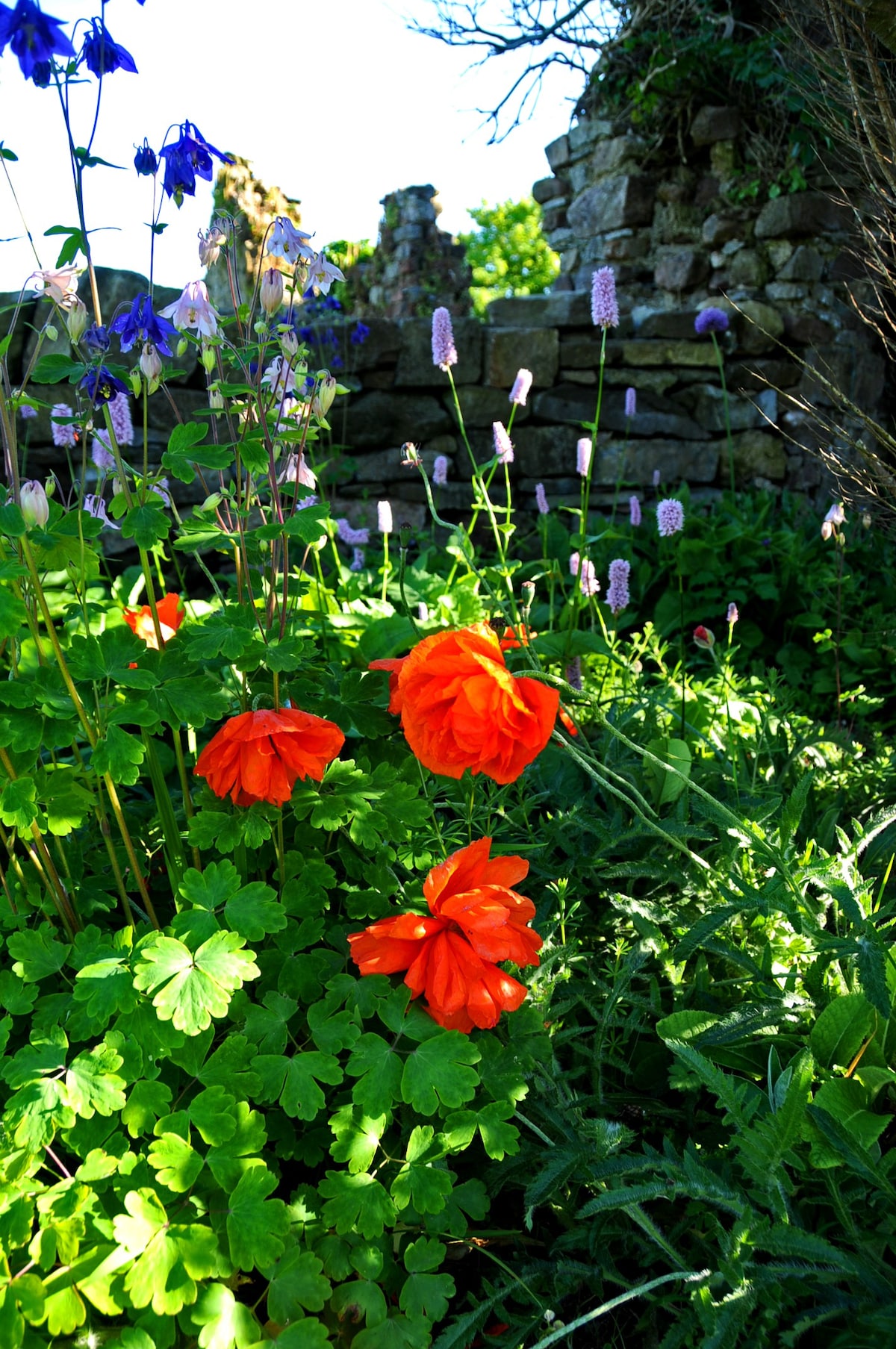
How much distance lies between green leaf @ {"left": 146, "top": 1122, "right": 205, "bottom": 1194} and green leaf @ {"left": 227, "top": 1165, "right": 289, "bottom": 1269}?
0.17 feet

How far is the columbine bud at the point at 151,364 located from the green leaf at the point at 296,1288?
1030 mm

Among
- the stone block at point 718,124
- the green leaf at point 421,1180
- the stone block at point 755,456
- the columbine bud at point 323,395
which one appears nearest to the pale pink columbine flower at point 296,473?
the columbine bud at point 323,395

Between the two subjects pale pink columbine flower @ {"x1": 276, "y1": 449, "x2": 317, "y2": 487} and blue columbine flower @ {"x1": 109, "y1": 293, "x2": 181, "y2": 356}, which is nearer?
blue columbine flower @ {"x1": 109, "y1": 293, "x2": 181, "y2": 356}

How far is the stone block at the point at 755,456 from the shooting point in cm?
547

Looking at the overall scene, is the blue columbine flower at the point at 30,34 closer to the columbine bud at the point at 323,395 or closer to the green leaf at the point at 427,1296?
the columbine bud at the point at 323,395

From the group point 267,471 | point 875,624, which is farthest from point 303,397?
point 875,624

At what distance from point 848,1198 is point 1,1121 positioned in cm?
103

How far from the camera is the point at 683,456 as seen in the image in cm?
544

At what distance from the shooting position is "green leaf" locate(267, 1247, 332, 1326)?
3.44 feet

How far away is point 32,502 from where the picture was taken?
1.16 metres

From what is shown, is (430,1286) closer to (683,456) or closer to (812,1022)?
(812,1022)

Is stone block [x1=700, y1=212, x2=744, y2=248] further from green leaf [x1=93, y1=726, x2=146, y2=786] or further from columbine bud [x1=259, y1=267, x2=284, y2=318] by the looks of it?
green leaf [x1=93, y1=726, x2=146, y2=786]

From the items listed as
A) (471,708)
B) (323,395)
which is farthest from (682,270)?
(471,708)

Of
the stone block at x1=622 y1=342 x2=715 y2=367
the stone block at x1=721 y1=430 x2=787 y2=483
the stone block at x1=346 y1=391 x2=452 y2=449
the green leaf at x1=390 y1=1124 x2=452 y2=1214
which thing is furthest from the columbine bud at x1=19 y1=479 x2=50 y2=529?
the stone block at x1=721 y1=430 x2=787 y2=483
